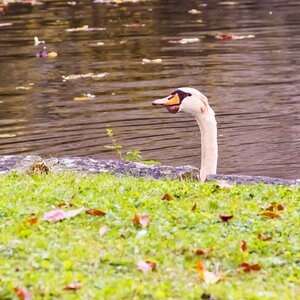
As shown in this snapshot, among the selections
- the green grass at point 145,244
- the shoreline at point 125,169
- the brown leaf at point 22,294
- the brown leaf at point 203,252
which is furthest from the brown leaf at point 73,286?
the shoreline at point 125,169

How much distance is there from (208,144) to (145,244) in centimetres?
473

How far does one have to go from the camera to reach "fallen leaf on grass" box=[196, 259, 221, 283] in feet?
20.1

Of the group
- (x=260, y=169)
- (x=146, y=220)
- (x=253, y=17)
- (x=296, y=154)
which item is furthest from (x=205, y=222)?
(x=253, y=17)

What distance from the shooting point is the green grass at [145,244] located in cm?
594

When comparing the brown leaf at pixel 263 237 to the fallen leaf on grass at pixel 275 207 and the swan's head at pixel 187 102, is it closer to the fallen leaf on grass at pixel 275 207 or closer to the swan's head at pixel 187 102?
the fallen leaf on grass at pixel 275 207

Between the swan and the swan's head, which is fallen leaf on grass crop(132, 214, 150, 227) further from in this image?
the swan's head

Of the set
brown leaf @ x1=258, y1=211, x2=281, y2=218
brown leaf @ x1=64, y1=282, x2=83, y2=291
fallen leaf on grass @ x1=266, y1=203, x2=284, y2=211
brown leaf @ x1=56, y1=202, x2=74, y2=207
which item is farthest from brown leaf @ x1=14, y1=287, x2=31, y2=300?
fallen leaf on grass @ x1=266, y1=203, x2=284, y2=211

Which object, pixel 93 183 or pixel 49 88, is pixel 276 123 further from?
pixel 93 183

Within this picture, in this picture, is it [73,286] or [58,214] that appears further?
[58,214]

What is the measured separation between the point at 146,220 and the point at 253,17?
20.3 m

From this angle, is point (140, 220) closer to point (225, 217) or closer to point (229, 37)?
point (225, 217)

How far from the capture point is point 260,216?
24.7 ft

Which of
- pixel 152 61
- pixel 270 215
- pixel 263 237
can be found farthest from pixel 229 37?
pixel 263 237

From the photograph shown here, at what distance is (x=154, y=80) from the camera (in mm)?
18562
